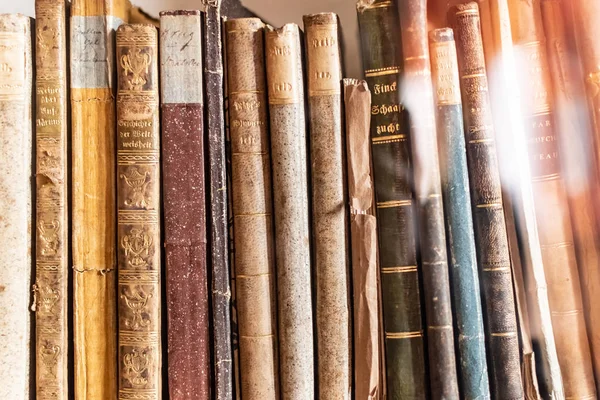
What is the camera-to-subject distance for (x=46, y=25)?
0.68m

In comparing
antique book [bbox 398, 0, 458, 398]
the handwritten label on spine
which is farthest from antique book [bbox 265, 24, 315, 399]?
antique book [bbox 398, 0, 458, 398]

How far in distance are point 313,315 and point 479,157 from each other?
26 centimetres

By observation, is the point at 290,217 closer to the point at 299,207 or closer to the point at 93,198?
the point at 299,207

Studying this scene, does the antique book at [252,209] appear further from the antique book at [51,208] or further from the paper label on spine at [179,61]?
the antique book at [51,208]

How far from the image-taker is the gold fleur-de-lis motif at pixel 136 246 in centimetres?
67

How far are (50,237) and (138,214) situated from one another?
10 centimetres

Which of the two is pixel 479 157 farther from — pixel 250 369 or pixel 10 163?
pixel 10 163

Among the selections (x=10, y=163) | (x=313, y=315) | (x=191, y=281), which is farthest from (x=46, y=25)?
(x=313, y=315)

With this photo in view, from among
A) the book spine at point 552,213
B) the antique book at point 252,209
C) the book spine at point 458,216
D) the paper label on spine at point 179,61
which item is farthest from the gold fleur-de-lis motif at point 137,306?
the book spine at point 552,213

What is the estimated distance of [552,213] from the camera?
671mm

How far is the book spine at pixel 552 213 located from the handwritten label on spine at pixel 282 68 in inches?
10.4

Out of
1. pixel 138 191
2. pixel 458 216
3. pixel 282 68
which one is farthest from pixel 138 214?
pixel 458 216

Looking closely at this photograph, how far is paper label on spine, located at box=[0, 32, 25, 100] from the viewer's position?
0.67m

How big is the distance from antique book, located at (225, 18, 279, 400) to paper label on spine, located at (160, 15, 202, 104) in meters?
0.04
